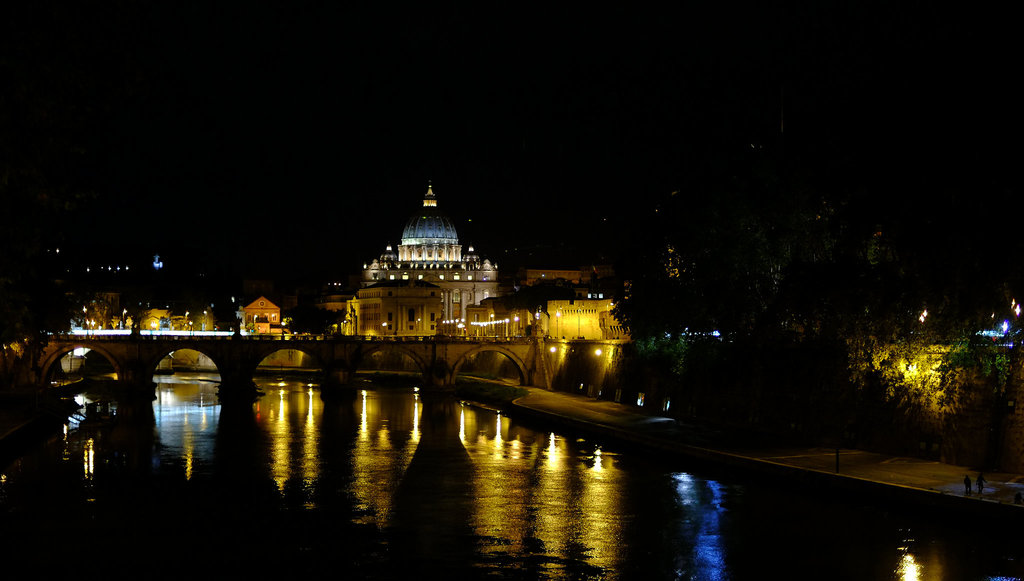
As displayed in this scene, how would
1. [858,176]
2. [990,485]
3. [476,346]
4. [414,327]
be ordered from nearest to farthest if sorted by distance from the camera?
[990,485]
[858,176]
[476,346]
[414,327]

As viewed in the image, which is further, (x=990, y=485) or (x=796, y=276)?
(x=796, y=276)

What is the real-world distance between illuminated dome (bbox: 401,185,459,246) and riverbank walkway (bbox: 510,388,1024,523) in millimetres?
123960

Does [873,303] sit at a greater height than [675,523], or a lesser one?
greater

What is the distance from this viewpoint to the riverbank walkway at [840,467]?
75.0 feet

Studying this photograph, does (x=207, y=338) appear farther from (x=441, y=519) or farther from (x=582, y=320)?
(x=441, y=519)

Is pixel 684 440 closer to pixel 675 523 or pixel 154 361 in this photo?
pixel 675 523

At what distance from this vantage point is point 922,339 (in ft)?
88.3

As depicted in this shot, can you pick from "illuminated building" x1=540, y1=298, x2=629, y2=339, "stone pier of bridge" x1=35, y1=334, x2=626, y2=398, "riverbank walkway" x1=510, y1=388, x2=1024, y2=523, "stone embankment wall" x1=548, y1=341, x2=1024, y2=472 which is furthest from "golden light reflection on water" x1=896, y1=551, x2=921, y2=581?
"stone pier of bridge" x1=35, y1=334, x2=626, y2=398

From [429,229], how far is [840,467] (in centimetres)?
14089

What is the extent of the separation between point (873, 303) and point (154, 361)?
45.7 m

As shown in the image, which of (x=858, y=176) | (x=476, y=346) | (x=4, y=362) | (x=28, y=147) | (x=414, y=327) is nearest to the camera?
(x=28, y=147)

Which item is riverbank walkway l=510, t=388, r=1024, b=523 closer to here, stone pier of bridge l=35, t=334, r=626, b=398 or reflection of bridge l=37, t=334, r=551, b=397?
stone pier of bridge l=35, t=334, r=626, b=398

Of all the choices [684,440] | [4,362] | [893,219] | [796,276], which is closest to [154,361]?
[4,362]

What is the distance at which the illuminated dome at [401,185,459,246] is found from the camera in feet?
543
